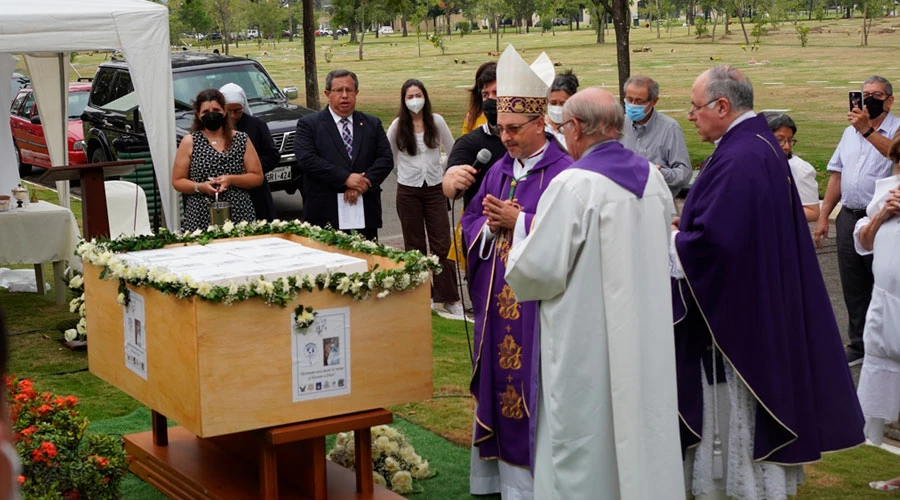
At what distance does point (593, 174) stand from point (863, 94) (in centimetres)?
420

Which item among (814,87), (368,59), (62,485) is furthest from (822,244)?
(368,59)

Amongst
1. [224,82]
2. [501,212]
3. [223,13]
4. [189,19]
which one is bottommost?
[501,212]

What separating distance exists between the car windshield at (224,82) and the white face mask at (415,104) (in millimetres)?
6698

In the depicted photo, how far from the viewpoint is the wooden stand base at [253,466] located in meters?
5.12

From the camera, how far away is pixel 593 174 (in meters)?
4.59

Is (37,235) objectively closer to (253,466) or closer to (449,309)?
(449,309)

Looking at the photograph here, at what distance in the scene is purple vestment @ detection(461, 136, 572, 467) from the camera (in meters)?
5.39

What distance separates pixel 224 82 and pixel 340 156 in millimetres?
7719

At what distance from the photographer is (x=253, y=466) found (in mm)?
5863

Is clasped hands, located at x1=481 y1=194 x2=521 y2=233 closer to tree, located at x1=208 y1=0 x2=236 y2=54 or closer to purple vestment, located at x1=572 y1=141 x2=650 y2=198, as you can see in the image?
purple vestment, located at x1=572 y1=141 x2=650 y2=198

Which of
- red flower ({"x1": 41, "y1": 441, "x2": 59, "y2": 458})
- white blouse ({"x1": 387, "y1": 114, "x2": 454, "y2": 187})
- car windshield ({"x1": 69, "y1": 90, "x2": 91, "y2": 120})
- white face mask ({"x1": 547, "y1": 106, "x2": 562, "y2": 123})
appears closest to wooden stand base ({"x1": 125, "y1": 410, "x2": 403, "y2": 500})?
red flower ({"x1": 41, "y1": 441, "x2": 59, "y2": 458})

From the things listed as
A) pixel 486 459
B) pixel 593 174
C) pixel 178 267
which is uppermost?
pixel 593 174

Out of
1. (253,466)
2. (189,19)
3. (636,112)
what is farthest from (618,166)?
(189,19)

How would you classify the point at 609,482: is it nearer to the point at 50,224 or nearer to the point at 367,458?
the point at 367,458
